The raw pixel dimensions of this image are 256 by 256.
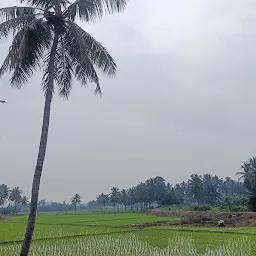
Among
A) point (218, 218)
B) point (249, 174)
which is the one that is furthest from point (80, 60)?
point (249, 174)

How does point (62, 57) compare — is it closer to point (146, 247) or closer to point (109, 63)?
point (109, 63)

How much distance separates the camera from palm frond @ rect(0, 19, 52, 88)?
827cm

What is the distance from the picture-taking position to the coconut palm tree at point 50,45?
326 inches

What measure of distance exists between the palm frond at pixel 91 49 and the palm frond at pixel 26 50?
2.24ft

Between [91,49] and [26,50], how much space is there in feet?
5.41

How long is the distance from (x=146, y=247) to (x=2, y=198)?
2935 inches

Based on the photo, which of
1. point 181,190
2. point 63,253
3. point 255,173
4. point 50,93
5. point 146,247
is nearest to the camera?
point 50,93

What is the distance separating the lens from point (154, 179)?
78.9 meters

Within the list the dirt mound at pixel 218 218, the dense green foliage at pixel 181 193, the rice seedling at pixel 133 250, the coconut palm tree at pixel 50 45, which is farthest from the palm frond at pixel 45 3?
the dense green foliage at pixel 181 193

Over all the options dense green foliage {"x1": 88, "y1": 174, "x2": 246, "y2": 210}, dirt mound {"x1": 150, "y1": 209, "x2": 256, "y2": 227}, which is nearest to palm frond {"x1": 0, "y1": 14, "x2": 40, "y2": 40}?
dirt mound {"x1": 150, "y1": 209, "x2": 256, "y2": 227}

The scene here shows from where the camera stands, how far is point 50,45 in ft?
30.4

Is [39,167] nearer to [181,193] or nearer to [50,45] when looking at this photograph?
[50,45]

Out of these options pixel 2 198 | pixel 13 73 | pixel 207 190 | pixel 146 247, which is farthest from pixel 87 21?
pixel 2 198

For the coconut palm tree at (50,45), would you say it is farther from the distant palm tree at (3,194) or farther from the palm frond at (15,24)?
the distant palm tree at (3,194)
